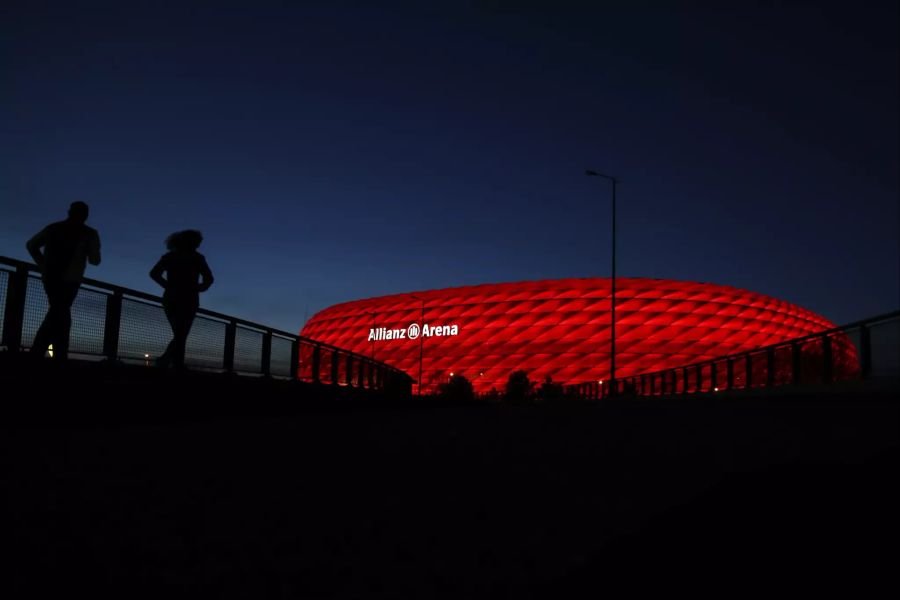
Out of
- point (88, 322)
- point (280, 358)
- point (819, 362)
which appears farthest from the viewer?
point (819, 362)

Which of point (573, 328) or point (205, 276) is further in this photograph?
point (573, 328)

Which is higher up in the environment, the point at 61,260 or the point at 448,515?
the point at 61,260

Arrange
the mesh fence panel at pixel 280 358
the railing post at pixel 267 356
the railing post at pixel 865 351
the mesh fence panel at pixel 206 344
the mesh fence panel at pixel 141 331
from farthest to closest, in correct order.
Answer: the mesh fence panel at pixel 280 358, the railing post at pixel 267 356, the railing post at pixel 865 351, the mesh fence panel at pixel 206 344, the mesh fence panel at pixel 141 331

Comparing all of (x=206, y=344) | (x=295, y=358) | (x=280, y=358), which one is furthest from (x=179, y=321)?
(x=295, y=358)

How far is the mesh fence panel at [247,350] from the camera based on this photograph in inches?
549

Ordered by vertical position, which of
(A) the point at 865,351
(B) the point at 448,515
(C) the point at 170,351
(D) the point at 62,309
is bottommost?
(B) the point at 448,515

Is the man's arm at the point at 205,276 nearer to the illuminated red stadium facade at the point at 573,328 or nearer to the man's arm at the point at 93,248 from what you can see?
the man's arm at the point at 93,248

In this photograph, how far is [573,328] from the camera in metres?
79.7

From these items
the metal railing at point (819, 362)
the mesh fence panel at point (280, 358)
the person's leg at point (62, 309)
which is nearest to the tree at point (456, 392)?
the metal railing at point (819, 362)

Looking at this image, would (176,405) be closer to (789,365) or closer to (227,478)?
(227,478)

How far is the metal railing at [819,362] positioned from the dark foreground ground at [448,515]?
905cm

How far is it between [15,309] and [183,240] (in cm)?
199

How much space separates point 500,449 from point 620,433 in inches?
54.8

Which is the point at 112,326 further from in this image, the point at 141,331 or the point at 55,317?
the point at 55,317
